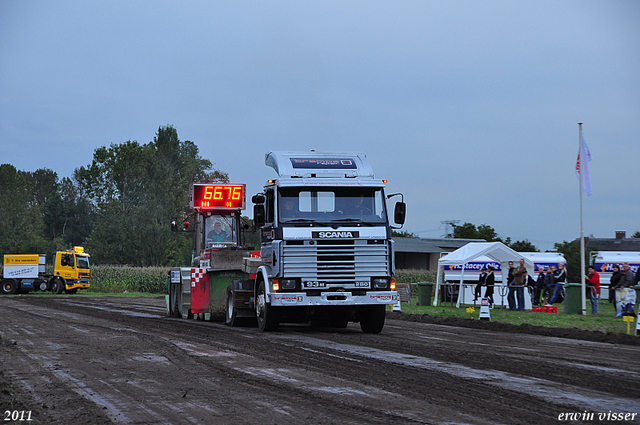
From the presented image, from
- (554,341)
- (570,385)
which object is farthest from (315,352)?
(554,341)

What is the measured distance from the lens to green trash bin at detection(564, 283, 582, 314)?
2177 cm

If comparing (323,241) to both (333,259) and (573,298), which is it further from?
(573,298)

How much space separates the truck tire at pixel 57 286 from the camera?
1827 inches

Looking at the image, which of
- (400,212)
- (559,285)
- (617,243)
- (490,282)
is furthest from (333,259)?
(617,243)

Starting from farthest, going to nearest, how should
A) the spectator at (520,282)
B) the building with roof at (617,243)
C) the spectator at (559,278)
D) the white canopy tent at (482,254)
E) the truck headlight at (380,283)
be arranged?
the building with roof at (617,243), the white canopy tent at (482,254), the spectator at (559,278), the spectator at (520,282), the truck headlight at (380,283)

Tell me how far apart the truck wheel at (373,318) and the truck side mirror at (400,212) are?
1933mm

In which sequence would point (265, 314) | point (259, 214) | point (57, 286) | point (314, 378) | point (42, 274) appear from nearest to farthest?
point (314, 378), point (265, 314), point (259, 214), point (57, 286), point (42, 274)

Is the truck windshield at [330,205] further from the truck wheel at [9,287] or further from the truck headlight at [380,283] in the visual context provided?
the truck wheel at [9,287]

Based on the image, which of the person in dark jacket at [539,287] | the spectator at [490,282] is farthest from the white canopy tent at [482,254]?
the spectator at [490,282]

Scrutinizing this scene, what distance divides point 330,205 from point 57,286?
37690mm

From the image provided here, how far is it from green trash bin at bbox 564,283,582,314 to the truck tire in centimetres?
3549

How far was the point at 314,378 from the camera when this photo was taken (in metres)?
8.19

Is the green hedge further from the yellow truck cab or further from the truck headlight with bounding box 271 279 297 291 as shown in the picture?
the truck headlight with bounding box 271 279 297 291

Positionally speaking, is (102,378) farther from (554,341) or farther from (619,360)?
(554,341)
